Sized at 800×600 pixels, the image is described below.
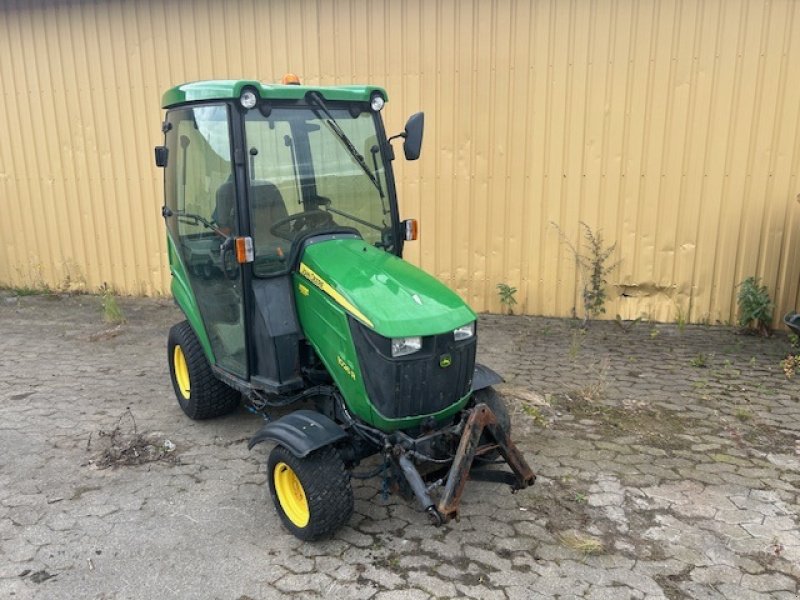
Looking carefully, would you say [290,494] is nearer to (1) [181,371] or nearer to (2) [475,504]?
(2) [475,504]

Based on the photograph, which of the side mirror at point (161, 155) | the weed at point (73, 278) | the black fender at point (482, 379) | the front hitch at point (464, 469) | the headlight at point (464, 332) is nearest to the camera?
the front hitch at point (464, 469)

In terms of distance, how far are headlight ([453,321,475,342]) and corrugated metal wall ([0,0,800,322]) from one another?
364cm

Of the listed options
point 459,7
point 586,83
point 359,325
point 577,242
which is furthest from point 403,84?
point 359,325

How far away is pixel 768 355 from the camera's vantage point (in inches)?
222

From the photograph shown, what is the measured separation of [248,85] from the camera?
3258 millimetres

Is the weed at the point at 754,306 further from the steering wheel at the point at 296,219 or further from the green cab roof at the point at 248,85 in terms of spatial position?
the steering wheel at the point at 296,219

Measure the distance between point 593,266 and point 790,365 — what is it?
1.96m

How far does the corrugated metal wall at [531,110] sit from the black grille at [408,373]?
3.82 m

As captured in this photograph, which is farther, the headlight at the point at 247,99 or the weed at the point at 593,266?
the weed at the point at 593,266

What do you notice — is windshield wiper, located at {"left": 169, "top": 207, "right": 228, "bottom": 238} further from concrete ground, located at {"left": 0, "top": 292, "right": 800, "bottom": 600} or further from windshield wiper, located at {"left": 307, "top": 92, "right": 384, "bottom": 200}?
concrete ground, located at {"left": 0, "top": 292, "right": 800, "bottom": 600}

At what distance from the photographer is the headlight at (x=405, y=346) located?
118 inches

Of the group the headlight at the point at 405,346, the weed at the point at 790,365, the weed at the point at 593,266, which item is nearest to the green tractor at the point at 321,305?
the headlight at the point at 405,346

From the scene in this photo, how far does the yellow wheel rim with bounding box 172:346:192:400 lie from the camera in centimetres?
461

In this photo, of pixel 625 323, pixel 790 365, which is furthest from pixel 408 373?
pixel 625 323
